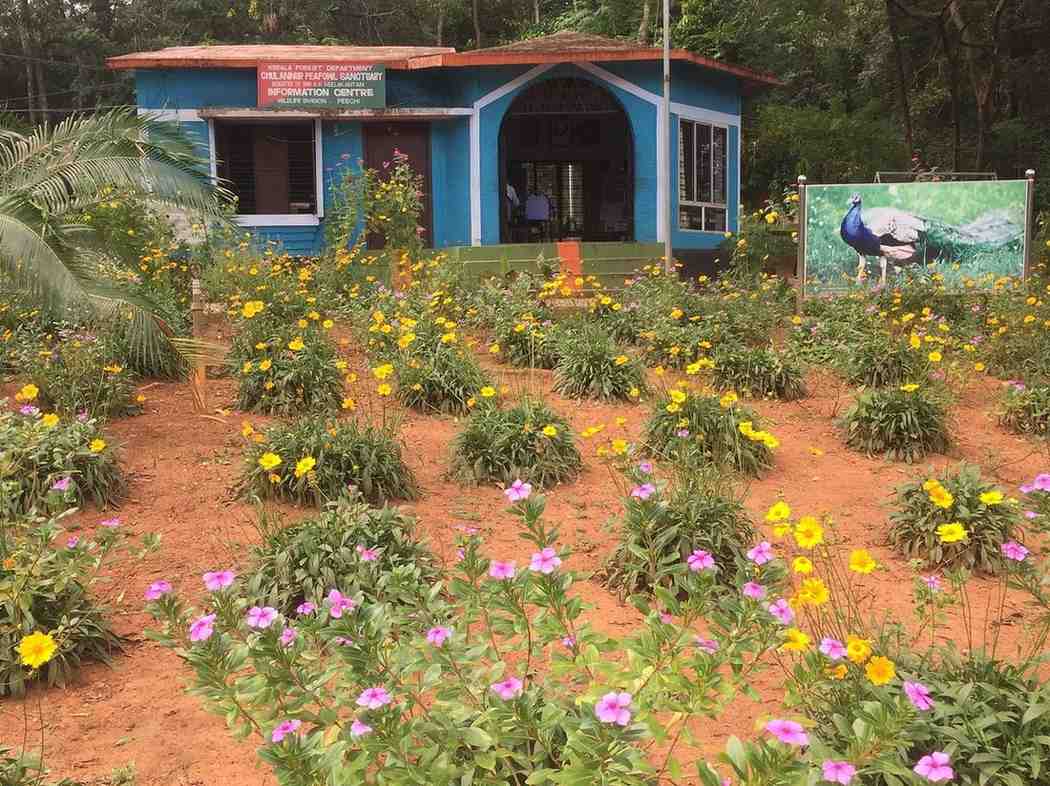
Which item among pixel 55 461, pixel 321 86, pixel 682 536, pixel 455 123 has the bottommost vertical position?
pixel 682 536

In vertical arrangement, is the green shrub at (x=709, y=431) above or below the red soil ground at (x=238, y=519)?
above

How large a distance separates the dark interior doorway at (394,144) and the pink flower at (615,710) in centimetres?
1317

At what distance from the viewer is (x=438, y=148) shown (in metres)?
14.6

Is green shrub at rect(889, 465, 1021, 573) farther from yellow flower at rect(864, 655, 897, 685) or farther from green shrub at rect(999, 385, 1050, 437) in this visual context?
yellow flower at rect(864, 655, 897, 685)

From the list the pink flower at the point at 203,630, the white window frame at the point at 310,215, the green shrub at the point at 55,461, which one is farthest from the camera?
the white window frame at the point at 310,215

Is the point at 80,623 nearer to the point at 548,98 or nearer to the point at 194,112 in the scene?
the point at 194,112

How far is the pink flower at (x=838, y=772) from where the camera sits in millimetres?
1646

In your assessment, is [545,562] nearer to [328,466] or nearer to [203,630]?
[203,630]

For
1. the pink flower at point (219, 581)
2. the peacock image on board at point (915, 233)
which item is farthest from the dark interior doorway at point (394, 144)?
A: the pink flower at point (219, 581)

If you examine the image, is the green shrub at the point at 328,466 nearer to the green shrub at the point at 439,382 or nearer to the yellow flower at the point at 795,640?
the green shrub at the point at 439,382

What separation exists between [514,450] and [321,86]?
10490 millimetres

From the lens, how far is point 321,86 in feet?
45.5

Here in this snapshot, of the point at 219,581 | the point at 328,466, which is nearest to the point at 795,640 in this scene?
the point at 219,581

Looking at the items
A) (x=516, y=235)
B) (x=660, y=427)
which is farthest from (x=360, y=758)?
(x=516, y=235)
